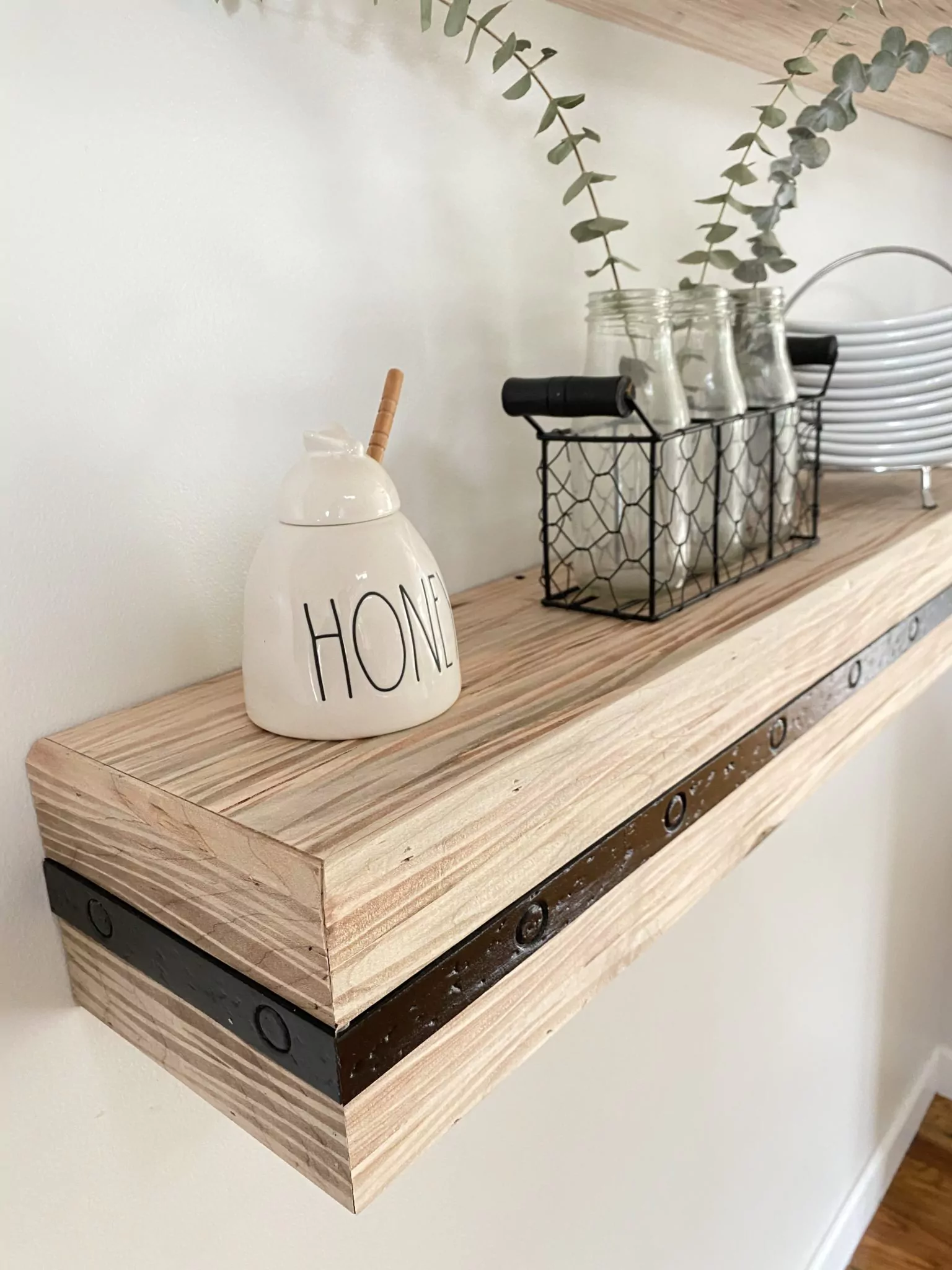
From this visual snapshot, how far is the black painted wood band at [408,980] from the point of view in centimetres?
41

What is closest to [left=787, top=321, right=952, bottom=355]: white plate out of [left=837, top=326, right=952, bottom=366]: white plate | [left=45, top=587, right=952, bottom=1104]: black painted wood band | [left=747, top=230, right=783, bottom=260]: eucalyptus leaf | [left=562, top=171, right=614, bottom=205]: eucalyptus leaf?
[left=837, top=326, right=952, bottom=366]: white plate

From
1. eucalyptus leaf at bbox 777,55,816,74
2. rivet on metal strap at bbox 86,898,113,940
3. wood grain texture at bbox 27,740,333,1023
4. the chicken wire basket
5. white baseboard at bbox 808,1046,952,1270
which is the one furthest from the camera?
white baseboard at bbox 808,1046,952,1270

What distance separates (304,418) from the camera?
0.61 metres

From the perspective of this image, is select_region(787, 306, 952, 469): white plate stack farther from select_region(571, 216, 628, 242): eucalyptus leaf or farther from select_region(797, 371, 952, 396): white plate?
select_region(571, 216, 628, 242): eucalyptus leaf

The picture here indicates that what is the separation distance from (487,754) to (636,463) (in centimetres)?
28

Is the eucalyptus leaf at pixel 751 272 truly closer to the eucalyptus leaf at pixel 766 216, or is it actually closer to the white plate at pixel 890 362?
the eucalyptus leaf at pixel 766 216

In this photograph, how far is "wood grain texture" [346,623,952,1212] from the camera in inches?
16.9

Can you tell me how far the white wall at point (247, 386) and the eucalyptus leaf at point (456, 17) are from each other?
6 centimetres

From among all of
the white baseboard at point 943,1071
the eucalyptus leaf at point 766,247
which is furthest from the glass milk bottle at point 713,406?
the white baseboard at point 943,1071

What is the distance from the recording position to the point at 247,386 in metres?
0.58

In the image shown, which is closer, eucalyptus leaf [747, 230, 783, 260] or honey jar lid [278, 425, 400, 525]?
honey jar lid [278, 425, 400, 525]

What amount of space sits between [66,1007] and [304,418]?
373 millimetres

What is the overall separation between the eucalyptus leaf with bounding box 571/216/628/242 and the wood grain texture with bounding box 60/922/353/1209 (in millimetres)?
548

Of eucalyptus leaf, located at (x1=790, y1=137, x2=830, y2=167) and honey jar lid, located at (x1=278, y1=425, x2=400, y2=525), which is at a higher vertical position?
eucalyptus leaf, located at (x1=790, y1=137, x2=830, y2=167)
